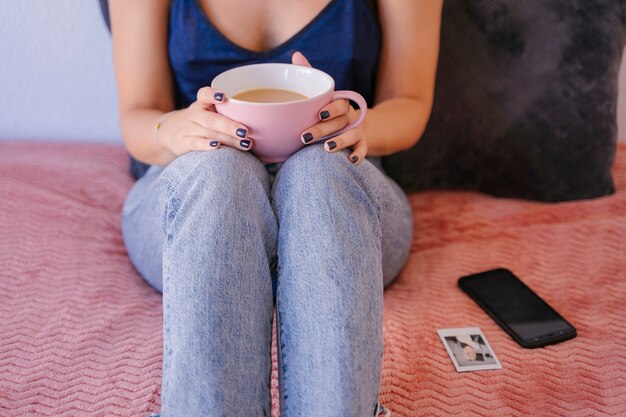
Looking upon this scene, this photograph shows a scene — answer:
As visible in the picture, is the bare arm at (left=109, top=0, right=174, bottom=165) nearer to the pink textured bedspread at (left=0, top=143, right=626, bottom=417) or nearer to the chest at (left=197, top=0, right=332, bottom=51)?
the chest at (left=197, top=0, right=332, bottom=51)

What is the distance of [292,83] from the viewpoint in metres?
0.88

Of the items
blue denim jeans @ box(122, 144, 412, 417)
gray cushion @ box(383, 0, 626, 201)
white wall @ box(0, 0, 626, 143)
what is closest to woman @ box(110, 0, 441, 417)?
blue denim jeans @ box(122, 144, 412, 417)

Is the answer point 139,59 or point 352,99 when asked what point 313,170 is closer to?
point 352,99

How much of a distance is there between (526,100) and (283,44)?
53cm

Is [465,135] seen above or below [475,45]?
below

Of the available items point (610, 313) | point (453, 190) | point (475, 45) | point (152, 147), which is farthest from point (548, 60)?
point (152, 147)

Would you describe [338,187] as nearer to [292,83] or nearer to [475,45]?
[292,83]

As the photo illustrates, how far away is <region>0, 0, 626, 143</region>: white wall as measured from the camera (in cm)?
137

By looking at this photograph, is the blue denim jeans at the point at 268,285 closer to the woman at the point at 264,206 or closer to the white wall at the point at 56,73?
the woman at the point at 264,206

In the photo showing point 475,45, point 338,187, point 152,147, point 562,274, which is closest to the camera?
point 338,187

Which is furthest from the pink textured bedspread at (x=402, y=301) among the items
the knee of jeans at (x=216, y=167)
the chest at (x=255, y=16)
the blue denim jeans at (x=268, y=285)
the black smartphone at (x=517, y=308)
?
the chest at (x=255, y=16)

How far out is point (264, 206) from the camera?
83 cm

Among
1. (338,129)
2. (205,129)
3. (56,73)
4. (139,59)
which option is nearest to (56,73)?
(56,73)

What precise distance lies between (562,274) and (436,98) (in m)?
0.44
